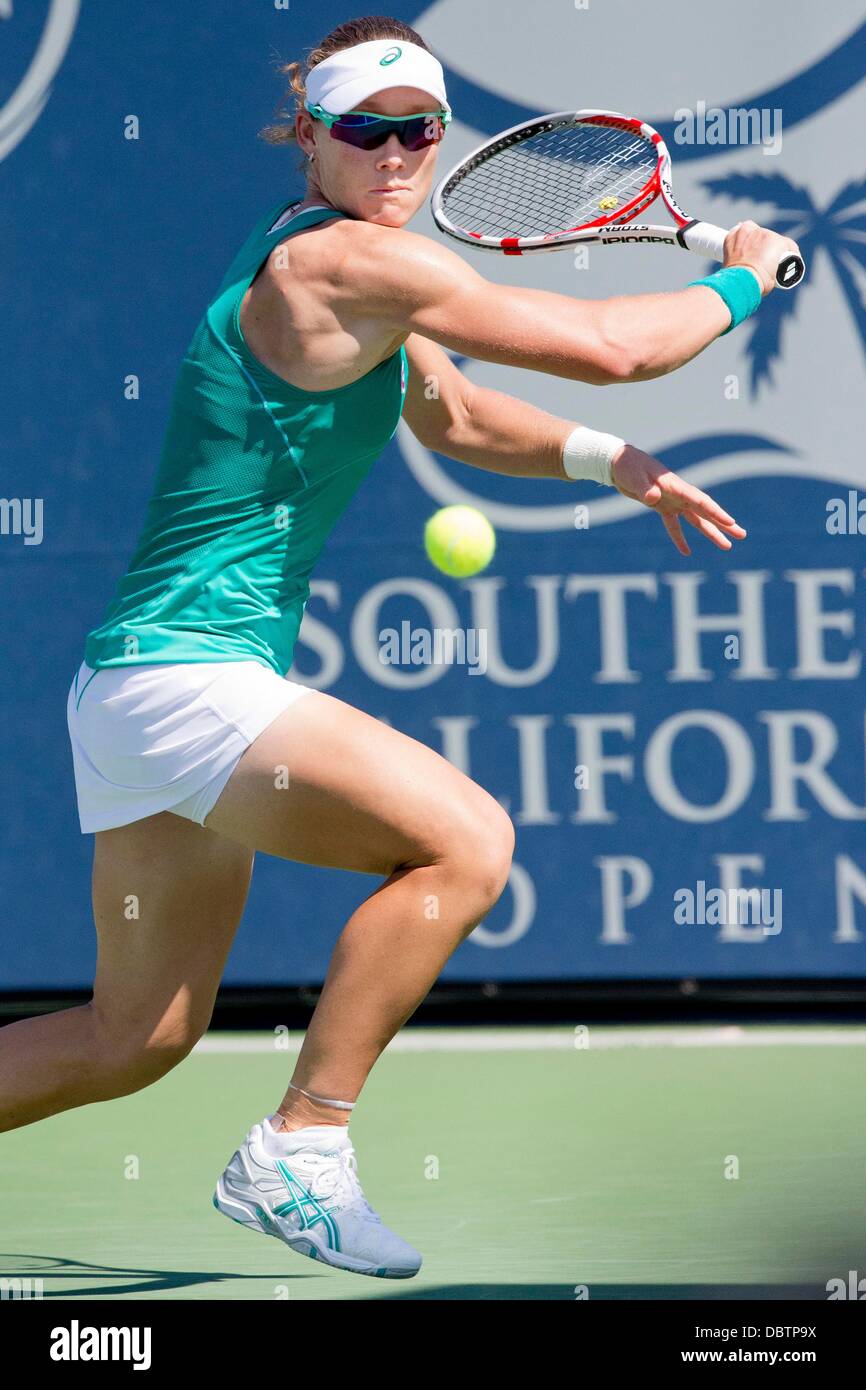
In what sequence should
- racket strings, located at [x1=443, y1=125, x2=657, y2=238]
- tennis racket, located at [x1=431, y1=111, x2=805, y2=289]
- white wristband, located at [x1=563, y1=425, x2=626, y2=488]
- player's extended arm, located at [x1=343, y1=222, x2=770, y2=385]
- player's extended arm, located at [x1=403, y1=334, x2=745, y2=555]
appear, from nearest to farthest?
player's extended arm, located at [x1=343, y1=222, x2=770, y2=385], white wristband, located at [x1=563, y1=425, x2=626, y2=488], player's extended arm, located at [x1=403, y1=334, x2=745, y2=555], tennis racket, located at [x1=431, y1=111, x2=805, y2=289], racket strings, located at [x1=443, y1=125, x2=657, y2=238]

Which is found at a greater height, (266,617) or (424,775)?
(266,617)

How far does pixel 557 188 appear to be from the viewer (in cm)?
368

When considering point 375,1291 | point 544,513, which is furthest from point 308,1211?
point 544,513

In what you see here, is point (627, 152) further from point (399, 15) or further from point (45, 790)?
point (45, 790)

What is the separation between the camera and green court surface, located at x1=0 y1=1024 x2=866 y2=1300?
2.95 metres

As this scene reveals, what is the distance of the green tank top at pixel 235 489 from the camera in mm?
2629

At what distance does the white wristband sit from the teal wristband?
0.91 ft

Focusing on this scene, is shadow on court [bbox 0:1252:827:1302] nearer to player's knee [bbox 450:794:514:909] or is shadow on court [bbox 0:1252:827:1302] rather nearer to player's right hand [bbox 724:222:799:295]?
player's knee [bbox 450:794:514:909]

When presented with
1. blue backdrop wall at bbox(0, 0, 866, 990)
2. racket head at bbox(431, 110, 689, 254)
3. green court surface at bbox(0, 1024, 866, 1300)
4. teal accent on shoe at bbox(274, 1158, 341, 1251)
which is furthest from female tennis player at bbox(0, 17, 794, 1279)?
blue backdrop wall at bbox(0, 0, 866, 990)

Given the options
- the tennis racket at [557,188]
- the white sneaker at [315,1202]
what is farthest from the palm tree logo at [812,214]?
the white sneaker at [315,1202]

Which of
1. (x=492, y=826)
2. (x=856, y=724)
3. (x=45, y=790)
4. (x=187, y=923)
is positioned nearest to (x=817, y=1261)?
(x=492, y=826)

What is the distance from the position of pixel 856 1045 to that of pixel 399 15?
2.92m

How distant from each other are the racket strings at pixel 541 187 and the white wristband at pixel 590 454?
71cm

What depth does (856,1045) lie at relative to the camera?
479 centimetres
